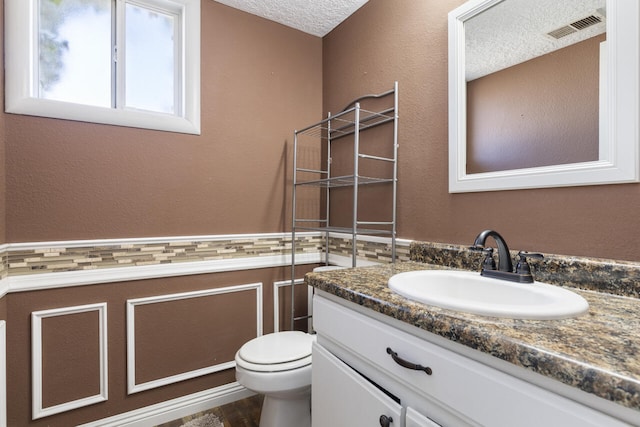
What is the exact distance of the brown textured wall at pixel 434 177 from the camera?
89 centimetres

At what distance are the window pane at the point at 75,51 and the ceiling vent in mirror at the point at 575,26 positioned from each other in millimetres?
1930

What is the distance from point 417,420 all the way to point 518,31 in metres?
1.28

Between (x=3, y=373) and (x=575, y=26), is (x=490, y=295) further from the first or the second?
(x=3, y=373)

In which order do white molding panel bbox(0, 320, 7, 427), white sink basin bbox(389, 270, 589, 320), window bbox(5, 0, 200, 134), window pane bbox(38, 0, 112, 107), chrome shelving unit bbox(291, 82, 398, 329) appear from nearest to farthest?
white sink basin bbox(389, 270, 589, 320), white molding panel bbox(0, 320, 7, 427), window bbox(5, 0, 200, 134), window pane bbox(38, 0, 112, 107), chrome shelving unit bbox(291, 82, 398, 329)

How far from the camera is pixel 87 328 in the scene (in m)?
1.41

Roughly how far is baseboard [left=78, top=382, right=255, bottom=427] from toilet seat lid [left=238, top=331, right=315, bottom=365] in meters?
0.51

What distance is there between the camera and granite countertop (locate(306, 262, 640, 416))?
0.42m

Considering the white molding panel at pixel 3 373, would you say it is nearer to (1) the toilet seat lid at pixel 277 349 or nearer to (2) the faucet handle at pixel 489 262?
(1) the toilet seat lid at pixel 277 349

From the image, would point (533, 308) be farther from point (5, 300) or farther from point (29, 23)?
point (29, 23)

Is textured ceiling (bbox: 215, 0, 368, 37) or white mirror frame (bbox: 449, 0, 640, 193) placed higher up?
textured ceiling (bbox: 215, 0, 368, 37)

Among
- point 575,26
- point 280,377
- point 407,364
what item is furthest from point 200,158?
point 575,26

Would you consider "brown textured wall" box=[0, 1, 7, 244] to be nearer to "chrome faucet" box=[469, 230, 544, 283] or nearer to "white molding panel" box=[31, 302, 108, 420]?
"white molding panel" box=[31, 302, 108, 420]

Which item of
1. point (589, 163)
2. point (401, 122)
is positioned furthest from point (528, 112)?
point (401, 122)

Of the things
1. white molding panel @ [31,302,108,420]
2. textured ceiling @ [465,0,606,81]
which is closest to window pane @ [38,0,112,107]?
white molding panel @ [31,302,108,420]
